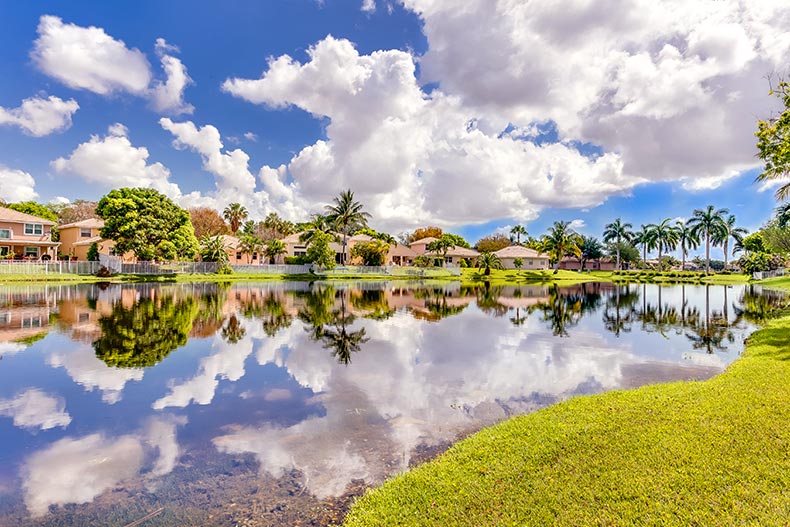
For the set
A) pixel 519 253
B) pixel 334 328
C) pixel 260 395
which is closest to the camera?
pixel 260 395

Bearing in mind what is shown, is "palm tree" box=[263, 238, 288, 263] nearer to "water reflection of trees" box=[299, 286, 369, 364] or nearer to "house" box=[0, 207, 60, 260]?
"house" box=[0, 207, 60, 260]

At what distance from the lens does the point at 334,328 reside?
1884cm

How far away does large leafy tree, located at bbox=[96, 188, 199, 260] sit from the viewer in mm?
48750

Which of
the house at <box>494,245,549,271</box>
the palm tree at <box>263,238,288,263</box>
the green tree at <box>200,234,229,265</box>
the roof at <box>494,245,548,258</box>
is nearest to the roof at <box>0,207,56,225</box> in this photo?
the green tree at <box>200,234,229,265</box>

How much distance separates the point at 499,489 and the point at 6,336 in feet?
62.8

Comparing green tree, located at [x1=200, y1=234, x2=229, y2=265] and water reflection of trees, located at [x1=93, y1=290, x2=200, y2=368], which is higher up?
green tree, located at [x1=200, y1=234, x2=229, y2=265]

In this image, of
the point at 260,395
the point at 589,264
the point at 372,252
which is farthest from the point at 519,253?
the point at 260,395

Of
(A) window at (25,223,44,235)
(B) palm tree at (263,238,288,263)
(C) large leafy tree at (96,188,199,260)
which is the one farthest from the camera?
(B) palm tree at (263,238,288,263)

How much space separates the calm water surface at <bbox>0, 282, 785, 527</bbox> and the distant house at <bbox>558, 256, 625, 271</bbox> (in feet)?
292

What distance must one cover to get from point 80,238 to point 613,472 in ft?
237

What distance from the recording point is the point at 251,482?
5.81 meters

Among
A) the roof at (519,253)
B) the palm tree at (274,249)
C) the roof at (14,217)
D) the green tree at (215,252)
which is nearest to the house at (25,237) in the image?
the roof at (14,217)

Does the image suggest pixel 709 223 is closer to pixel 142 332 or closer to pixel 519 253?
pixel 519 253

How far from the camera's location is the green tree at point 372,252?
67125 millimetres
